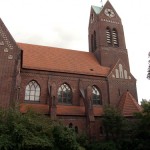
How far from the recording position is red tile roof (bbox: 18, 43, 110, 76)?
2787cm

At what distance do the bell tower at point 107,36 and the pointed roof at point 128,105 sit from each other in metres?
5.60

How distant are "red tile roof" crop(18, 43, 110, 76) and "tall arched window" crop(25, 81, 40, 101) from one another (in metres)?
1.88

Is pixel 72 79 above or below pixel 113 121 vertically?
above

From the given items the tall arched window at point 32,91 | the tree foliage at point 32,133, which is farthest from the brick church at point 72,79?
the tree foliage at point 32,133

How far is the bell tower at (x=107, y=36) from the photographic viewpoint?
32.8 m

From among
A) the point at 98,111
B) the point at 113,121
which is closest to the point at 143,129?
the point at 113,121

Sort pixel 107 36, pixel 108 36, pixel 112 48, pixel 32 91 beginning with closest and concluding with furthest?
pixel 32 91 → pixel 112 48 → pixel 107 36 → pixel 108 36

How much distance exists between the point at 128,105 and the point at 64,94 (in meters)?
7.23

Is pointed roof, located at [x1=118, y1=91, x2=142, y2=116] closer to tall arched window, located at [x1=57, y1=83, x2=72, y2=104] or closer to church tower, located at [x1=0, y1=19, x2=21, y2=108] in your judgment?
tall arched window, located at [x1=57, y1=83, x2=72, y2=104]

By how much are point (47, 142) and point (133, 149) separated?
9.22 metres

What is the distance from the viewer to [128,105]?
2608 centimetres

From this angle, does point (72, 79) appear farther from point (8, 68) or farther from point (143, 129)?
point (143, 129)

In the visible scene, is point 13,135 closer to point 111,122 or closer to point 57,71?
point 111,122

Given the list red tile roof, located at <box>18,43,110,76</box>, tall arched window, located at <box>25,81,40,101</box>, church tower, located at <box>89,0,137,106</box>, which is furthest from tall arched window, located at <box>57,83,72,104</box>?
church tower, located at <box>89,0,137,106</box>
